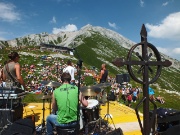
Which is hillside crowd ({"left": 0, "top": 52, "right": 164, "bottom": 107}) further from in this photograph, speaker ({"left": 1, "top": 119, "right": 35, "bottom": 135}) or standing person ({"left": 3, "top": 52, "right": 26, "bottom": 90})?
speaker ({"left": 1, "top": 119, "right": 35, "bottom": 135})

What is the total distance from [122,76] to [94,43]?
559ft

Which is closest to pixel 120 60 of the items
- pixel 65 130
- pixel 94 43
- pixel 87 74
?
pixel 65 130

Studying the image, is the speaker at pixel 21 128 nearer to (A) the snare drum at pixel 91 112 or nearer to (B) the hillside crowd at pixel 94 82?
(A) the snare drum at pixel 91 112

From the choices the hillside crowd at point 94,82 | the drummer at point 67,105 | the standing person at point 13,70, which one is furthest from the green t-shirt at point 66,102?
the hillside crowd at point 94,82

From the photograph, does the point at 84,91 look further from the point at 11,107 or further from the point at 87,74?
the point at 87,74

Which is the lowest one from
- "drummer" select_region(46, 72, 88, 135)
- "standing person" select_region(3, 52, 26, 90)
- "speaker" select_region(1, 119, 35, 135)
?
"speaker" select_region(1, 119, 35, 135)

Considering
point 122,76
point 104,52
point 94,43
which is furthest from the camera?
point 94,43

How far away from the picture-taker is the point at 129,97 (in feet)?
80.5

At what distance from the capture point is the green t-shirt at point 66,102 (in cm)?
602

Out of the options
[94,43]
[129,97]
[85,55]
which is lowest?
[129,97]

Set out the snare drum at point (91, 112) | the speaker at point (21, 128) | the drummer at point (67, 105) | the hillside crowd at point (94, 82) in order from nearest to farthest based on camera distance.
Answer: the drummer at point (67, 105), the speaker at point (21, 128), the snare drum at point (91, 112), the hillside crowd at point (94, 82)

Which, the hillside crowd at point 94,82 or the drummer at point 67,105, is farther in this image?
the hillside crowd at point 94,82

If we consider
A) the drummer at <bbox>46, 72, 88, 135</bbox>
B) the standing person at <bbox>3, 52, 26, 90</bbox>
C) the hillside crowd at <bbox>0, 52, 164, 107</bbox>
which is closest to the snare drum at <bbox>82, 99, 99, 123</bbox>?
the drummer at <bbox>46, 72, 88, 135</bbox>

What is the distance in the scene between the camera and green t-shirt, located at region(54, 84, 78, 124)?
6023mm
